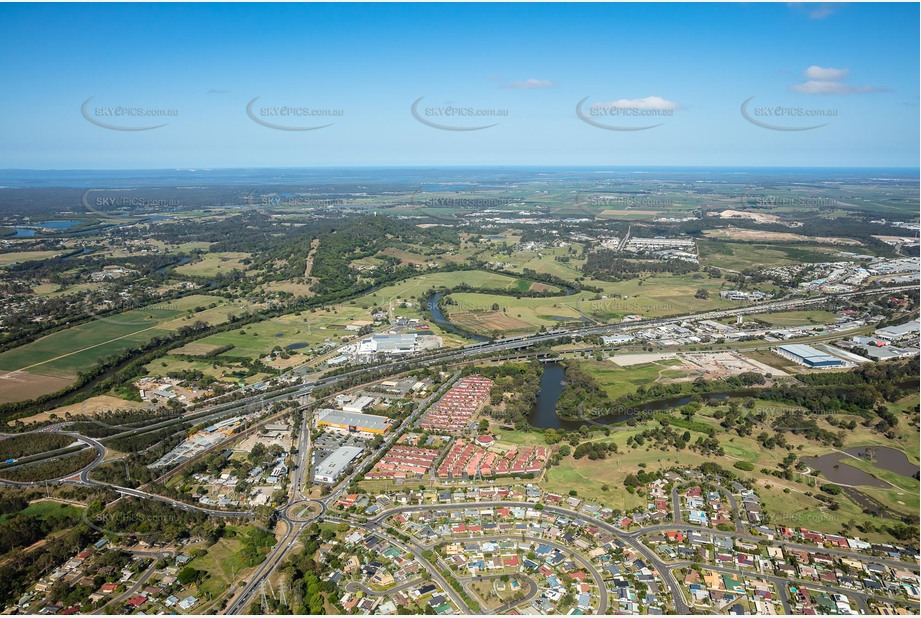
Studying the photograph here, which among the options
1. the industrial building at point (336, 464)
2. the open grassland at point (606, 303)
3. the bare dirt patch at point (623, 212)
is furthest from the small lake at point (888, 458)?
the bare dirt patch at point (623, 212)

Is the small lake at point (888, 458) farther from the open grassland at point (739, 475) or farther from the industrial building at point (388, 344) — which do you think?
the industrial building at point (388, 344)

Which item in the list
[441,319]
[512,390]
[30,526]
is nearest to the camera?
[30,526]

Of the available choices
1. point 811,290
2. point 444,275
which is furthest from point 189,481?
point 811,290

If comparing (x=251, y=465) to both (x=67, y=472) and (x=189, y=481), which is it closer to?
(x=189, y=481)

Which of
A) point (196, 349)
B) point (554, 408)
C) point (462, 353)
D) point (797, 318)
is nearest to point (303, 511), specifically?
point (554, 408)

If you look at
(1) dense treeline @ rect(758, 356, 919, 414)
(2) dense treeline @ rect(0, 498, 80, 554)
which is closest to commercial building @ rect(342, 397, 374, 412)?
(2) dense treeline @ rect(0, 498, 80, 554)

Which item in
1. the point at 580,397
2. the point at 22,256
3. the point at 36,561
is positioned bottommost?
the point at 580,397

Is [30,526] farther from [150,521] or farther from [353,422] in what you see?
[353,422]
